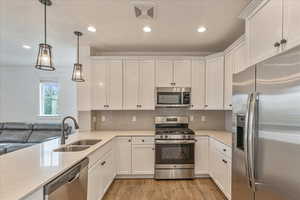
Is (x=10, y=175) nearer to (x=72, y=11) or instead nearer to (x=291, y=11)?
(x=72, y=11)

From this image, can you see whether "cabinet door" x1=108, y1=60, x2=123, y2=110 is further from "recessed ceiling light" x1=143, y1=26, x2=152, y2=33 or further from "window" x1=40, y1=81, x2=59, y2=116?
"window" x1=40, y1=81, x2=59, y2=116

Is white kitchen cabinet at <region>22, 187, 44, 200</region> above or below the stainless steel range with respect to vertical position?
above

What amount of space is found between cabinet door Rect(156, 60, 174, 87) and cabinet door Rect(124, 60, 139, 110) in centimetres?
44

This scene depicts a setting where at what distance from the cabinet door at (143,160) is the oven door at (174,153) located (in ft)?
0.41

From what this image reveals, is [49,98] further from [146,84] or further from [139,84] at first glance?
[146,84]

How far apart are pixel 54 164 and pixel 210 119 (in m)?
3.46

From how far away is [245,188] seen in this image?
5.37 ft

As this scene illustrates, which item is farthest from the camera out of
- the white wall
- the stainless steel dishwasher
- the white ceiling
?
the white wall

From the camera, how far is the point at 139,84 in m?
3.96

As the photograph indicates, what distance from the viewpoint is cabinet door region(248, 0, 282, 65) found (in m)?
1.67

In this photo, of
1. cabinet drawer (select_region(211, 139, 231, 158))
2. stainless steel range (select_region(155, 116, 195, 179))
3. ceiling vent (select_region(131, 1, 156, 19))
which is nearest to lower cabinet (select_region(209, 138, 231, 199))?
cabinet drawer (select_region(211, 139, 231, 158))

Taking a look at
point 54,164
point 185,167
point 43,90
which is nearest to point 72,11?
point 54,164

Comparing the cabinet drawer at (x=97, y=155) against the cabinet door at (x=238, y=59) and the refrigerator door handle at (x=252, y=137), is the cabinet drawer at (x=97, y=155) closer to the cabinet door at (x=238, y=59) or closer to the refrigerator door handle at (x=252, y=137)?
the refrigerator door handle at (x=252, y=137)

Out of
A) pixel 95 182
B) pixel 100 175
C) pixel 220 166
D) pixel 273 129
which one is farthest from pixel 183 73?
pixel 273 129
